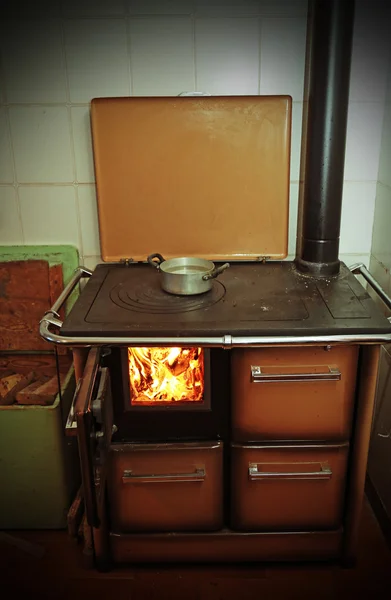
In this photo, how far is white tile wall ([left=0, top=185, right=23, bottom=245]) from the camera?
188 cm

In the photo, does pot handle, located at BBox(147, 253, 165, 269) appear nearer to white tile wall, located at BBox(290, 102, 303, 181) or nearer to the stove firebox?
the stove firebox

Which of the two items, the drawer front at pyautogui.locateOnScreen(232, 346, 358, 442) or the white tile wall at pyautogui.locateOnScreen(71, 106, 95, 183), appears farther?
the white tile wall at pyautogui.locateOnScreen(71, 106, 95, 183)

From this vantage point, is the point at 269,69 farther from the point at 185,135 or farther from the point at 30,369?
the point at 30,369

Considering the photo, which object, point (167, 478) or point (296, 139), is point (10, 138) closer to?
point (296, 139)

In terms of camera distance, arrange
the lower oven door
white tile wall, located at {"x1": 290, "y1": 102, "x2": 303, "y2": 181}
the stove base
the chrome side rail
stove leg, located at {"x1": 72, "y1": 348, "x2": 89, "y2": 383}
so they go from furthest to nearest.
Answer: white tile wall, located at {"x1": 290, "y1": 102, "x2": 303, "y2": 181} → the stove base → stove leg, located at {"x1": 72, "y1": 348, "x2": 89, "y2": 383} → the chrome side rail → the lower oven door

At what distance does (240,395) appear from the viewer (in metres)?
1.52

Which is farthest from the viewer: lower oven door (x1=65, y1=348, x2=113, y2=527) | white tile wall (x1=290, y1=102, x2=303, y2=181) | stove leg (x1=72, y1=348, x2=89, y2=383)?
white tile wall (x1=290, y1=102, x2=303, y2=181)

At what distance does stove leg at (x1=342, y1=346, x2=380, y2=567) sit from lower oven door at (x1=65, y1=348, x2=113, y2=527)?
666 mm

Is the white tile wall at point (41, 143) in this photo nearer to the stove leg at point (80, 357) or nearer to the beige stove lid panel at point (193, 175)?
the beige stove lid panel at point (193, 175)

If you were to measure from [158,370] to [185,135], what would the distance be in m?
0.73

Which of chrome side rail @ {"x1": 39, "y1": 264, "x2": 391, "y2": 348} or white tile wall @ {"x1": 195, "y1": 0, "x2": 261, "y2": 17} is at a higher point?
white tile wall @ {"x1": 195, "y1": 0, "x2": 261, "y2": 17}

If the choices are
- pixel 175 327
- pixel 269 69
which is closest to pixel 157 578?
pixel 175 327

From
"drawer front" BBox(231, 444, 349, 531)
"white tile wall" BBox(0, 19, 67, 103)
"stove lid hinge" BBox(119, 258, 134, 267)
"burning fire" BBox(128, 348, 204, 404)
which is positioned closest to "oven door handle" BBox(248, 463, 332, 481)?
"drawer front" BBox(231, 444, 349, 531)

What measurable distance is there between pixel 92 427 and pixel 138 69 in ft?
3.60
